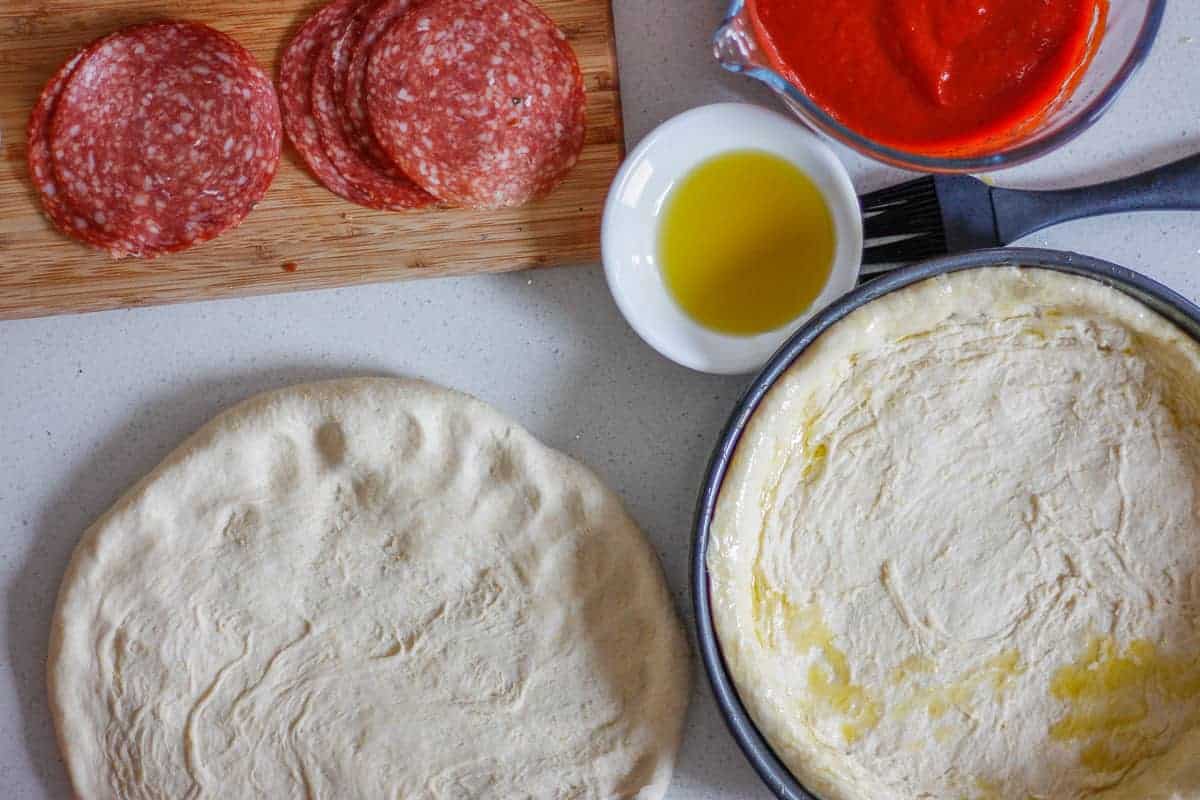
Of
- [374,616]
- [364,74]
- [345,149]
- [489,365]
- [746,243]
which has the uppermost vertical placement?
[364,74]

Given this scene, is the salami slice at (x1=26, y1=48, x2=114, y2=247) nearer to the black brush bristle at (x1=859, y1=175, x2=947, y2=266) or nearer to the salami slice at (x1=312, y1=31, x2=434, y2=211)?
the salami slice at (x1=312, y1=31, x2=434, y2=211)

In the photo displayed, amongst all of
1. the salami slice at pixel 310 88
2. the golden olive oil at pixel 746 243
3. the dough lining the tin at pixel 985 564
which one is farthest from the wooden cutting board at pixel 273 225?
the dough lining the tin at pixel 985 564

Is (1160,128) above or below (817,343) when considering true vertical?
above

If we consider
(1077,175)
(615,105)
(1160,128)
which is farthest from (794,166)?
(1160,128)

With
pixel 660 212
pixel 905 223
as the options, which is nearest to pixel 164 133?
Result: pixel 660 212

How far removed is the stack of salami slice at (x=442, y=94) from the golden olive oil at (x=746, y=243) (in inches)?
8.7

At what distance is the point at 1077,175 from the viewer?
1.67 m

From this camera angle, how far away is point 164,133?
5.40ft

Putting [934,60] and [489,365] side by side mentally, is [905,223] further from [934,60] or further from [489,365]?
[489,365]

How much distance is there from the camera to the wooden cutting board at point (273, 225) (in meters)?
1.64

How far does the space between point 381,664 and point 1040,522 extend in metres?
1.02

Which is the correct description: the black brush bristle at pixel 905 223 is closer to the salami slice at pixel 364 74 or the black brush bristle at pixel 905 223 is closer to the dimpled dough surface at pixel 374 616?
the dimpled dough surface at pixel 374 616

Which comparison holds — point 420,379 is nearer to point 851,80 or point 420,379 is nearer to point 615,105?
point 615,105

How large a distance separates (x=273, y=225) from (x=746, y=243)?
0.77 m
